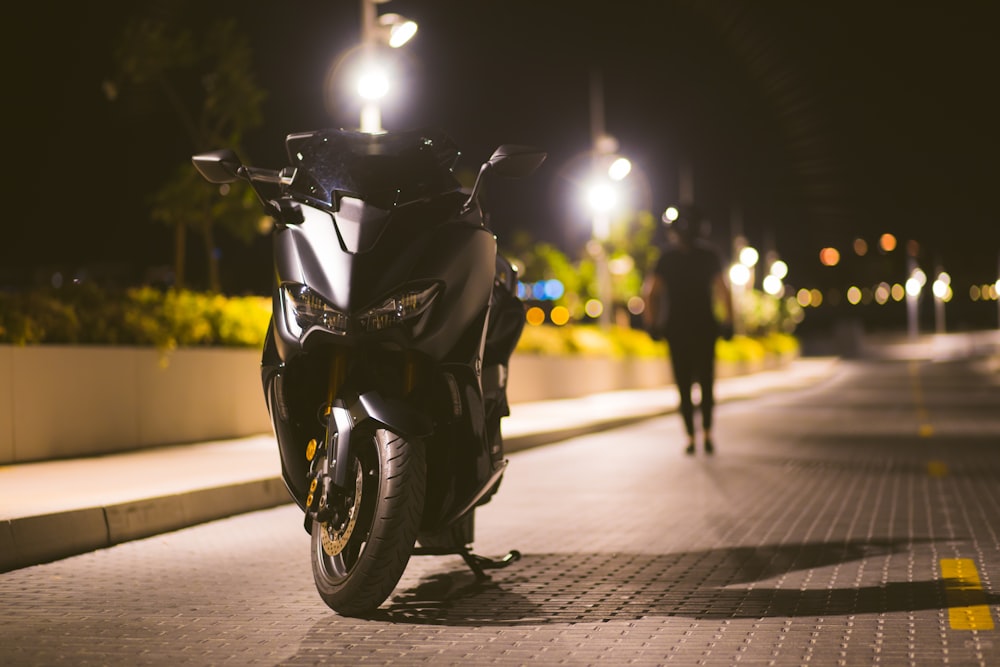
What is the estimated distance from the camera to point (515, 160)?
6.21 metres

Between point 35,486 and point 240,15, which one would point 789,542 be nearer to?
point 35,486

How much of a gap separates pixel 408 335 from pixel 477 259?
1.78 feet

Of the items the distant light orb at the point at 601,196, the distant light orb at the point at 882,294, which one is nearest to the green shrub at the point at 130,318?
the distant light orb at the point at 601,196

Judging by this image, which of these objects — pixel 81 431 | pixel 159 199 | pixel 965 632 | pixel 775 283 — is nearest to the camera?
pixel 965 632

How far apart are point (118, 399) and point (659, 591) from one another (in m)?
7.71

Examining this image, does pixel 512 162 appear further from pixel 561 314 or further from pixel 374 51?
pixel 561 314

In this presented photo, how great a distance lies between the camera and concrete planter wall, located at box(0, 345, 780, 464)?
455 inches

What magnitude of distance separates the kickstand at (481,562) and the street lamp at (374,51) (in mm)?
9423

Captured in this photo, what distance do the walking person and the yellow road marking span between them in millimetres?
6238

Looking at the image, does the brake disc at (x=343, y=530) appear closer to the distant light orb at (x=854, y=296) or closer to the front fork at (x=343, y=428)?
the front fork at (x=343, y=428)

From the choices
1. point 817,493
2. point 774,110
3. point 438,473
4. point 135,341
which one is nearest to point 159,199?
point 135,341

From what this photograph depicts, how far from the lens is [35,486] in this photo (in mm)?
9492

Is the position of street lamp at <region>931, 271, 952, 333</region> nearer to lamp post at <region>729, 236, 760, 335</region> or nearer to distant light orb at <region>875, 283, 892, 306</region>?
distant light orb at <region>875, 283, 892, 306</region>

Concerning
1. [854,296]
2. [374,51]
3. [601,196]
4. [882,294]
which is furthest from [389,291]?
[854,296]
